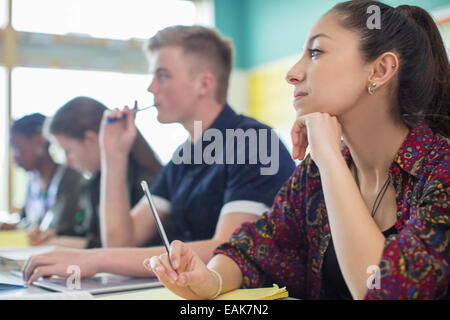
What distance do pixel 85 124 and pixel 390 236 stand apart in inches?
49.6

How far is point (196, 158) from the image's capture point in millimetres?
1345

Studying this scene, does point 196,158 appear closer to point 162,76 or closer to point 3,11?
point 162,76

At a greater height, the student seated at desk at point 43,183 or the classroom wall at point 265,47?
the classroom wall at point 265,47

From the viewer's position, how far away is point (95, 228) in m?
1.82

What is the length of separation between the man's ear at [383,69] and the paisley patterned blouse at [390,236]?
0.10 metres

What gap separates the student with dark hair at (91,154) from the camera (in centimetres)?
154

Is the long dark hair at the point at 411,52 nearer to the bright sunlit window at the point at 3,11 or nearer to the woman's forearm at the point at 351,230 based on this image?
the woman's forearm at the point at 351,230

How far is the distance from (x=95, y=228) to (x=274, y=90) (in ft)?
7.33
